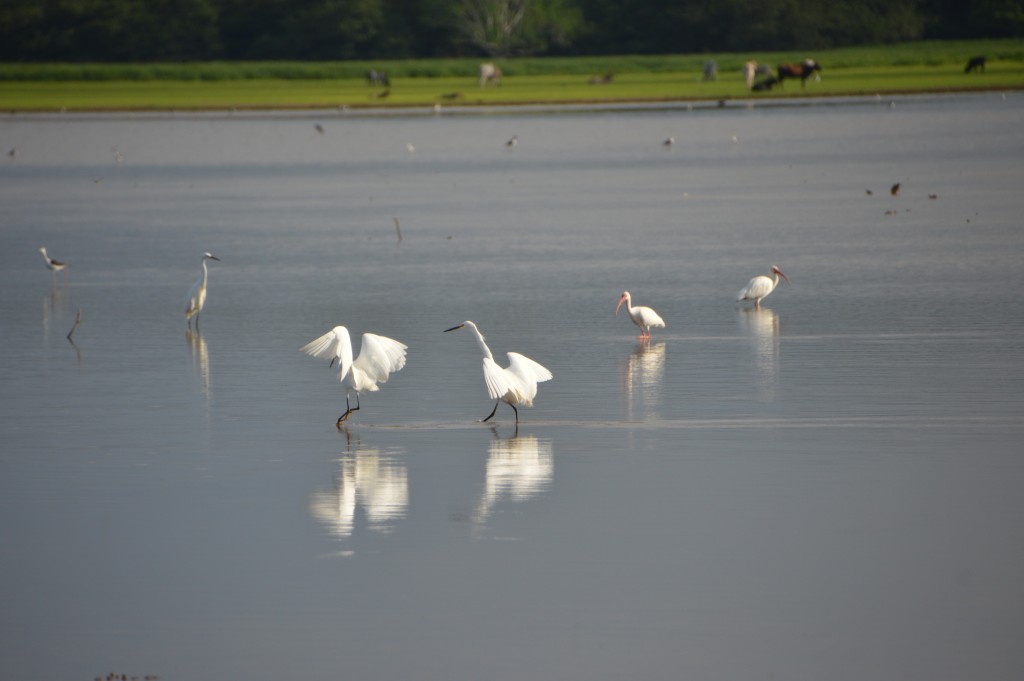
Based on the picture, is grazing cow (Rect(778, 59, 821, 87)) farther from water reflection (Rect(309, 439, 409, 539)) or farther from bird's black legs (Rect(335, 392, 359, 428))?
water reflection (Rect(309, 439, 409, 539))

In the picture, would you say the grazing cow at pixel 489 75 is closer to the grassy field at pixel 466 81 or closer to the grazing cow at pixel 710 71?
the grassy field at pixel 466 81

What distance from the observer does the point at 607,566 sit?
22.7ft

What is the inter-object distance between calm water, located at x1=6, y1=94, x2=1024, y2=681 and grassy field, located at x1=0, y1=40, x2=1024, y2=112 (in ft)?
131

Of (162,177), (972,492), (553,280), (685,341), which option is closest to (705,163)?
(162,177)

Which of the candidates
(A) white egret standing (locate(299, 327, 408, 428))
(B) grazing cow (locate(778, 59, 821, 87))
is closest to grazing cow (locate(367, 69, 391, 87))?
(B) grazing cow (locate(778, 59, 821, 87))

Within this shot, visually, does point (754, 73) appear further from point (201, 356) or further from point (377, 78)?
point (201, 356)

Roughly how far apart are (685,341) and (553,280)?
13.9 feet

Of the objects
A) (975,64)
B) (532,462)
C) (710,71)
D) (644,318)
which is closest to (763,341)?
(644,318)

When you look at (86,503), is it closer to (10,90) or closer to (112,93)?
(112,93)

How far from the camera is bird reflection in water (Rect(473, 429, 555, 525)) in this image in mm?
8086

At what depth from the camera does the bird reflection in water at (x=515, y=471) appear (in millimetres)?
8086

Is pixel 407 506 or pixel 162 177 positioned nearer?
pixel 407 506

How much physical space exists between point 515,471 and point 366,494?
→ 0.85m

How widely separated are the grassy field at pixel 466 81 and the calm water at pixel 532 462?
3991cm
